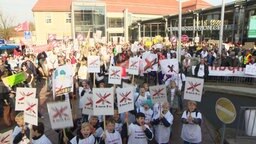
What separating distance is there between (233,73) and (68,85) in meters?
8.02

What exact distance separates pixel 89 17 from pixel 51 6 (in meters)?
13.7

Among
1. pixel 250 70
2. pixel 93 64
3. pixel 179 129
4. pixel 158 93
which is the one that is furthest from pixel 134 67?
pixel 250 70

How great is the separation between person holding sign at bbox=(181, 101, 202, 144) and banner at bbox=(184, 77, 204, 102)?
0.60 metres

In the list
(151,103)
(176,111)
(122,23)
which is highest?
(122,23)

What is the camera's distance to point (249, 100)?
11.7 m

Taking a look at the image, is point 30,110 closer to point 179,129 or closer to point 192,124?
point 192,124

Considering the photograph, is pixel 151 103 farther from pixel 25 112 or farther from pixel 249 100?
pixel 249 100

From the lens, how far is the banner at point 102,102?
6.78m

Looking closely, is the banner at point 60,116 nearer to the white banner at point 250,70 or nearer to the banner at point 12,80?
the banner at point 12,80

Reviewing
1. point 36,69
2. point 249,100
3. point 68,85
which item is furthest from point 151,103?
point 36,69

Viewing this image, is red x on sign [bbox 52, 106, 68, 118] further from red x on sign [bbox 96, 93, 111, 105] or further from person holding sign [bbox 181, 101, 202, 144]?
person holding sign [bbox 181, 101, 202, 144]

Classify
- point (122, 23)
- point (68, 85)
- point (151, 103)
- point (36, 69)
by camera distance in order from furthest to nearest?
1. point (122, 23)
2. point (36, 69)
3. point (68, 85)
4. point (151, 103)

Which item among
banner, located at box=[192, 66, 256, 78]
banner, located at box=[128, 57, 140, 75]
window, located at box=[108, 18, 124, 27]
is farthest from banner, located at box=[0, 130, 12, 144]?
window, located at box=[108, 18, 124, 27]

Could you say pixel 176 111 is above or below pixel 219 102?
below
